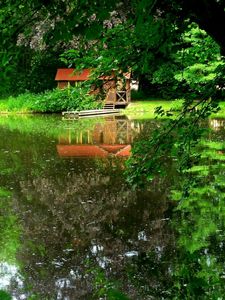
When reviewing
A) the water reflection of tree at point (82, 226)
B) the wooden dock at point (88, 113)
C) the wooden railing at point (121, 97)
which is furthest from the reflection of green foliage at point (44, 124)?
the water reflection of tree at point (82, 226)

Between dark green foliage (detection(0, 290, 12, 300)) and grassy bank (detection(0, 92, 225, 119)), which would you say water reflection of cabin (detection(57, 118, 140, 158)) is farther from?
dark green foliage (detection(0, 290, 12, 300))

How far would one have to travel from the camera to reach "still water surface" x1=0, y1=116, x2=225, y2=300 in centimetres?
595

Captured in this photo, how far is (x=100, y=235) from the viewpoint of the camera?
7.87 metres

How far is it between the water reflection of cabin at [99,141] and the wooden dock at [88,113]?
15.2 ft

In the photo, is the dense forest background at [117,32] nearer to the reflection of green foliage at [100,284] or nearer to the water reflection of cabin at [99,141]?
the reflection of green foliage at [100,284]

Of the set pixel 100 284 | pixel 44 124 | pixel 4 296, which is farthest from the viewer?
pixel 44 124

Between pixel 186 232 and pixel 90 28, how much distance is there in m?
5.90

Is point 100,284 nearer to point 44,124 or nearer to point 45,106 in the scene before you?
point 44,124

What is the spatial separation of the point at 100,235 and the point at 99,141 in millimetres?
9758

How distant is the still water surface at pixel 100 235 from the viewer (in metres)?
5.95

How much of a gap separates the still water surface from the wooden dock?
41.5 ft

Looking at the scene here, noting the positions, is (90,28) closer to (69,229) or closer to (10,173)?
(69,229)

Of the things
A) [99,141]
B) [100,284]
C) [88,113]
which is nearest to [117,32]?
[100,284]

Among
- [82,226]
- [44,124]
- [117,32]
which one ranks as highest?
[117,32]
